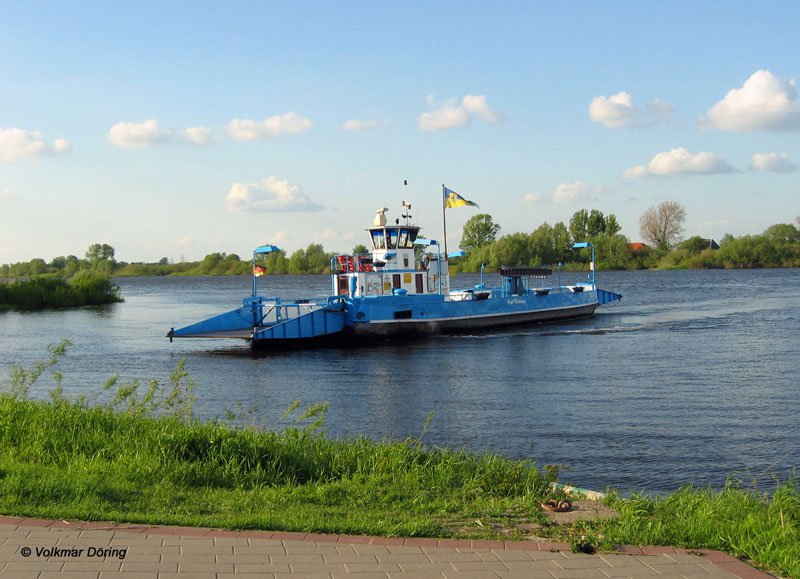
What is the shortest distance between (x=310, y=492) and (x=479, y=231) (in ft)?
384

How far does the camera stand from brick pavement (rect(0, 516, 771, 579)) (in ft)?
19.7

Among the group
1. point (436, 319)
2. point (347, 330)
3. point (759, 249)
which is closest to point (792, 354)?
point (436, 319)

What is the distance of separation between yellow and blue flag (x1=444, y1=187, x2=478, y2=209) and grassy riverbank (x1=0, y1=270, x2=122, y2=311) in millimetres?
39336

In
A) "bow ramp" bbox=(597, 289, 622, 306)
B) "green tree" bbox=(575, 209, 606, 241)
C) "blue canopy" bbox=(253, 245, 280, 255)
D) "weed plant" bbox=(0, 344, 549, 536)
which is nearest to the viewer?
"weed plant" bbox=(0, 344, 549, 536)

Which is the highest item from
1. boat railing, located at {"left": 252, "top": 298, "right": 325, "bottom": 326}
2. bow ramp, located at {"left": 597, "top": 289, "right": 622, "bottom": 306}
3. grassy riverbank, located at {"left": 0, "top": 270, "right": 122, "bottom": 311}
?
grassy riverbank, located at {"left": 0, "top": 270, "right": 122, "bottom": 311}

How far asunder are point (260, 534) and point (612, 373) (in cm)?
2169

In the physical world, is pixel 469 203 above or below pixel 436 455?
above

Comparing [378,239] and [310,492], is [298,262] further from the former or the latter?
[310,492]

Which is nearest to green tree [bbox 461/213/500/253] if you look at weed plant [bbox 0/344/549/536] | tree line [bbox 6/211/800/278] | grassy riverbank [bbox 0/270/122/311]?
Answer: tree line [bbox 6/211/800/278]

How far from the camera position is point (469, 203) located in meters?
44.7

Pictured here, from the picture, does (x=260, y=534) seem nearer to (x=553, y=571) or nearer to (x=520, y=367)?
(x=553, y=571)

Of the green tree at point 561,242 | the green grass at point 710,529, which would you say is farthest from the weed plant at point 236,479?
the green tree at point 561,242

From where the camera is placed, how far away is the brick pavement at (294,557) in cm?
602

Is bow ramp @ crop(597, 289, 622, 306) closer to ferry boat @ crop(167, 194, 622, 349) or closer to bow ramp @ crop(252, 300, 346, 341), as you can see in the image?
ferry boat @ crop(167, 194, 622, 349)
